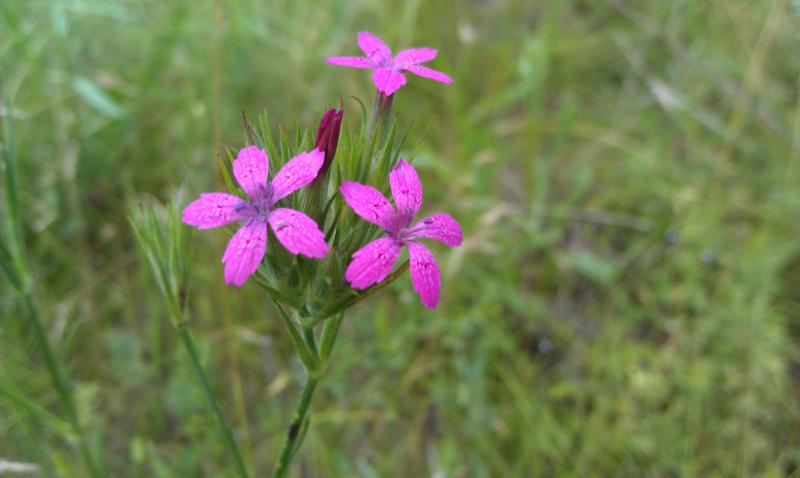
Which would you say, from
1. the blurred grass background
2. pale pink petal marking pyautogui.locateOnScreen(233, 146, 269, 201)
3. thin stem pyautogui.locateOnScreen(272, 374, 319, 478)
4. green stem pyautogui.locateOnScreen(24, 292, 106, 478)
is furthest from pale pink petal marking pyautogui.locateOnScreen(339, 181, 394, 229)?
the blurred grass background

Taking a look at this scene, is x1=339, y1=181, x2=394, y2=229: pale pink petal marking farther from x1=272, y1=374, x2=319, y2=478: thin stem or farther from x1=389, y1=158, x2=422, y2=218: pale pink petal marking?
x1=272, y1=374, x2=319, y2=478: thin stem

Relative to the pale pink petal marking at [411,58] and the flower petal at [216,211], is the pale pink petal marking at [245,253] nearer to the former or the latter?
the flower petal at [216,211]

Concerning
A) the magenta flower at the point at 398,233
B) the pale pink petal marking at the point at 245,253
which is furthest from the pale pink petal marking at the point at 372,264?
the pale pink petal marking at the point at 245,253

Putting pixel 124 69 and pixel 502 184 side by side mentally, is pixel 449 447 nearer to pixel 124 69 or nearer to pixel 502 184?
pixel 502 184

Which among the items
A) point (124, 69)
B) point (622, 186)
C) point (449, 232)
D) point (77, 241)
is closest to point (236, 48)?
point (124, 69)

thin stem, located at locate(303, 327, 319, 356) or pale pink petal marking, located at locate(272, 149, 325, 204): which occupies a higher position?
pale pink petal marking, located at locate(272, 149, 325, 204)
